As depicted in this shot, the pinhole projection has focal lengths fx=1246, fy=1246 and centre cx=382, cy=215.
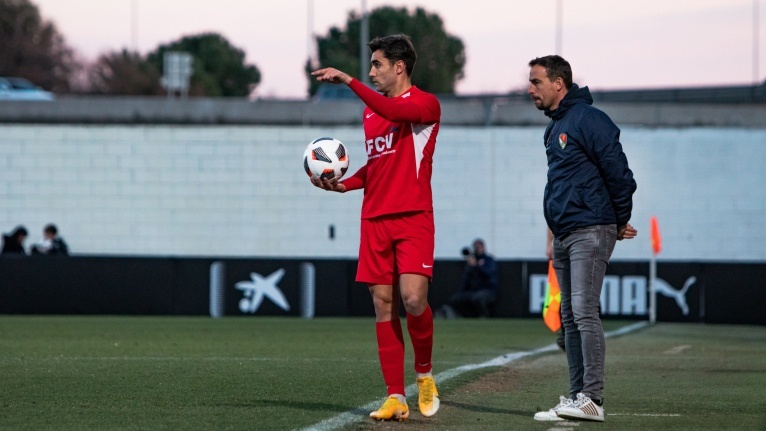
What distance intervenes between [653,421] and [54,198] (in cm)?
2093

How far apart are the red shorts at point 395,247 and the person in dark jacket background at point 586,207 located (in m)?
0.72

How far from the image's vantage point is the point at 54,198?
84.5ft

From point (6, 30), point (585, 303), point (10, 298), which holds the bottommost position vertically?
point (10, 298)

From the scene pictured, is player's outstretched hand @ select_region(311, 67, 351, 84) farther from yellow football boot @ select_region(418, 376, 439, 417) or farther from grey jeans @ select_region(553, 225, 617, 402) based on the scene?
yellow football boot @ select_region(418, 376, 439, 417)

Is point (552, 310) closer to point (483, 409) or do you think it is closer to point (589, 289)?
point (483, 409)

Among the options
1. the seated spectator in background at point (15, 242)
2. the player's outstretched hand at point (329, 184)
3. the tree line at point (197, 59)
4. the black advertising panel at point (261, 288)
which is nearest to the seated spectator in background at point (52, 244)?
the seated spectator in background at point (15, 242)

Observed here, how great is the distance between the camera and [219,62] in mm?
86688

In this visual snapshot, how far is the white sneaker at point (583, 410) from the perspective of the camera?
6461mm

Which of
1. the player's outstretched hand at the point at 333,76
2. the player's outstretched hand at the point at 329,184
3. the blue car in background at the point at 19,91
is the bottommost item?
the player's outstretched hand at the point at 329,184

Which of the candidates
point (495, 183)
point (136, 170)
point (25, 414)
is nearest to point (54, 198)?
point (136, 170)

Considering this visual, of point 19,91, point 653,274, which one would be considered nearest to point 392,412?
point 653,274

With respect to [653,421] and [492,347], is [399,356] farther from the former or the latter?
[492,347]

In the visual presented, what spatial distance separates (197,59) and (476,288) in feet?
225

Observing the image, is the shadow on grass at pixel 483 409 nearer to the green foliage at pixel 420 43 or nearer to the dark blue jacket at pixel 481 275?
the dark blue jacket at pixel 481 275
